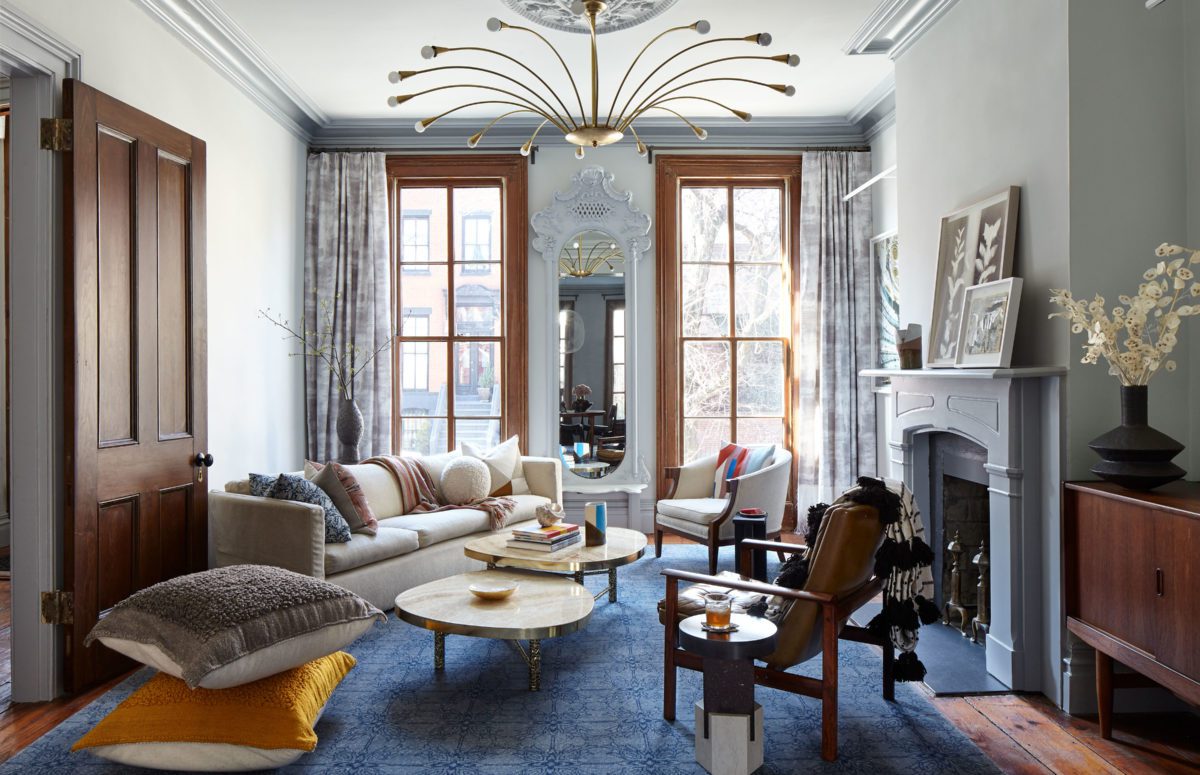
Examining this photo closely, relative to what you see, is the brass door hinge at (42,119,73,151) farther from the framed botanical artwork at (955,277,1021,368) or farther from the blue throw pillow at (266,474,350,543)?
the framed botanical artwork at (955,277,1021,368)

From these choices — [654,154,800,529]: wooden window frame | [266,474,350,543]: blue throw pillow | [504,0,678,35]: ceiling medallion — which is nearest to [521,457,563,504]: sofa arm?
[654,154,800,529]: wooden window frame

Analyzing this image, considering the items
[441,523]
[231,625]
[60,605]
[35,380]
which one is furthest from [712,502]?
[35,380]

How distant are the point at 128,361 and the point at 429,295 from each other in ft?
9.83

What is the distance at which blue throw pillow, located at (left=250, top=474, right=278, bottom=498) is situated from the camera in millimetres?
4039

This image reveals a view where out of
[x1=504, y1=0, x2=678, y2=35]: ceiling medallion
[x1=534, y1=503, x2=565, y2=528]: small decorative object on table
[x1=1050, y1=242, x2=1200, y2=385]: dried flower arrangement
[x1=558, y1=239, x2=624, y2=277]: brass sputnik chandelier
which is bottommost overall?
[x1=534, y1=503, x2=565, y2=528]: small decorative object on table

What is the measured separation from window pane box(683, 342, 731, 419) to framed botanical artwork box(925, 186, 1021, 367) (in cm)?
246

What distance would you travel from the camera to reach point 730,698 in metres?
2.52

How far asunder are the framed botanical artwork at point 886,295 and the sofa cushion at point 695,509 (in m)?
1.62

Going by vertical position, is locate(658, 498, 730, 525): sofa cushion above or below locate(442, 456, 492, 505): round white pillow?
below

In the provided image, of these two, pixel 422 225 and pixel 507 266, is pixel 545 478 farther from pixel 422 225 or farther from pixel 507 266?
pixel 422 225

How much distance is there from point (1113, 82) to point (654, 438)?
3.87 m

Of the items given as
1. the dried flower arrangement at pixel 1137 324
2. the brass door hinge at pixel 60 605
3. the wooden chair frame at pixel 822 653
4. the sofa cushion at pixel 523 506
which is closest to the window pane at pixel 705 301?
the sofa cushion at pixel 523 506

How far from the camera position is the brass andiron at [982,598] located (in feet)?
12.1

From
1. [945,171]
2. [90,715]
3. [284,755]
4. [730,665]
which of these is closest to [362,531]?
[90,715]
